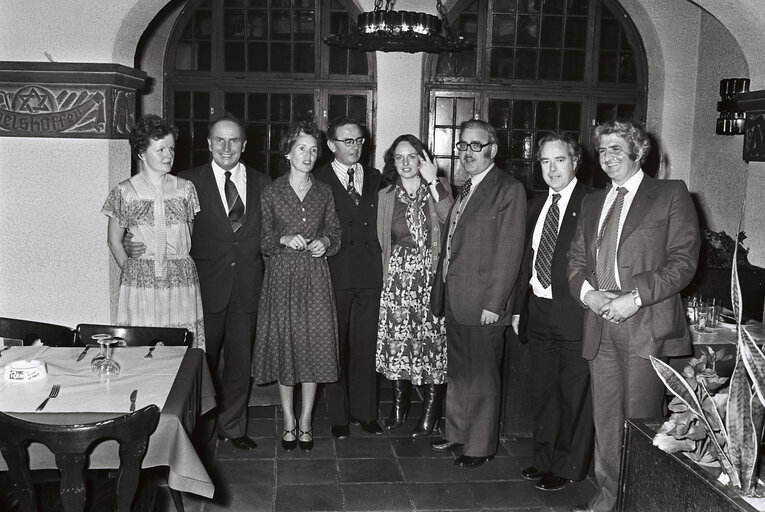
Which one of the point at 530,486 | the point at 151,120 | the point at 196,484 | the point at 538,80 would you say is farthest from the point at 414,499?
the point at 538,80

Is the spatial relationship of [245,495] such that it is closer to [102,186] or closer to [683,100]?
[102,186]

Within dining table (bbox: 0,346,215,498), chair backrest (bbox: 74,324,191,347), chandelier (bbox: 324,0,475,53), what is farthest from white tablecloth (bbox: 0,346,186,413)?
chandelier (bbox: 324,0,475,53)

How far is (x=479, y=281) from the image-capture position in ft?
13.5

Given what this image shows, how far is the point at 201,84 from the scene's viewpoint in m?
7.10

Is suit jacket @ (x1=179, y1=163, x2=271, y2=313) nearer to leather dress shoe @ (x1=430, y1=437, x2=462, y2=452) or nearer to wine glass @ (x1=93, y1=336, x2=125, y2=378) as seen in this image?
wine glass @ (x1=93, y1=336, x2=125, y2=378)

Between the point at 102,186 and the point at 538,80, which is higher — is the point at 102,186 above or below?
below

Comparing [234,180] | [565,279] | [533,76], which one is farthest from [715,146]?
[234,180]

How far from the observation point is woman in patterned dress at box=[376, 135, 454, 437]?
4531mm

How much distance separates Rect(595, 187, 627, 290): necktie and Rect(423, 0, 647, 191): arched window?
3.69 meters

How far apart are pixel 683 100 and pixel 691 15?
754 millimetres

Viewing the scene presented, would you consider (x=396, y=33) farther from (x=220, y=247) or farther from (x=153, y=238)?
(x=153, y=238)

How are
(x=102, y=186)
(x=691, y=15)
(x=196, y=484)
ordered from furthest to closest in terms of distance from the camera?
(x=691, y=15) → (x=102, y=186) → (x=196, y=484)

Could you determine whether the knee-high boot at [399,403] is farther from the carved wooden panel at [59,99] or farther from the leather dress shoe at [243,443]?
the carved wooden panel at [59,99]

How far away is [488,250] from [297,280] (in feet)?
3.57
